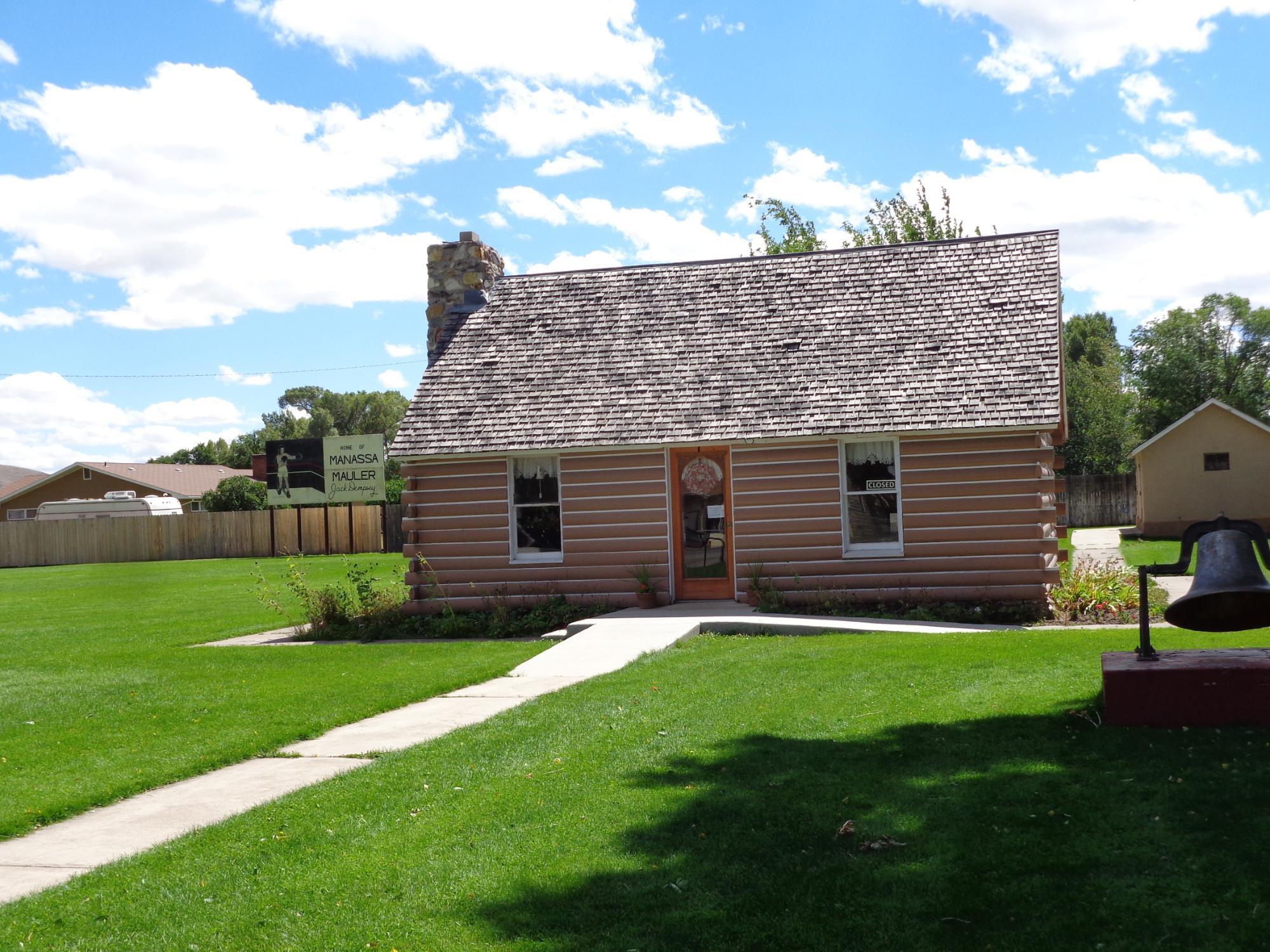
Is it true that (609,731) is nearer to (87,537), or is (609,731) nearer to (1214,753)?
(1214,753)

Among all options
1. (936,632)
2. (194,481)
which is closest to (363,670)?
(936,632)

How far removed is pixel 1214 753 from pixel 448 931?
4421 millimetres

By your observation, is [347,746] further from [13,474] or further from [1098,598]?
[13,474]

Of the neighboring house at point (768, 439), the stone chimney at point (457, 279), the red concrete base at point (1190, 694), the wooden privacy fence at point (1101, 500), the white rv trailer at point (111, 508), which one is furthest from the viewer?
the white rv trailer at point (111, 508)

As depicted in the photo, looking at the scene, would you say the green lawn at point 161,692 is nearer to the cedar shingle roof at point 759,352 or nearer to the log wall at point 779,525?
the log wall at point 779,525

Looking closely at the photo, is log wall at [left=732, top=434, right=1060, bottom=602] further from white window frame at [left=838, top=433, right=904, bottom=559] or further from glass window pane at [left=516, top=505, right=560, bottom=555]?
glass window pane at [left=516, top=505, right=560, bottom=555]

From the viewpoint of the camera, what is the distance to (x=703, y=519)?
1797 centimetres

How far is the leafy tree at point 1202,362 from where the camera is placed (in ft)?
175

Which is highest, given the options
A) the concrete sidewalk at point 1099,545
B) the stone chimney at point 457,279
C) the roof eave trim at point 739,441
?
the stone chimney at point 457,279

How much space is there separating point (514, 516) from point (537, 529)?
424 millimetres

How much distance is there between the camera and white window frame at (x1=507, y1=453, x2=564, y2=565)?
18.2m

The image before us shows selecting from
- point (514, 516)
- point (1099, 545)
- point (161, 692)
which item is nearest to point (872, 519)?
point (514, 516)

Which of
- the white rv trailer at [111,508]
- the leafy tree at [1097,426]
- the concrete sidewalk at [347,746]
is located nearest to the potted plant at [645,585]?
the concrete sidewalk at [347,746]

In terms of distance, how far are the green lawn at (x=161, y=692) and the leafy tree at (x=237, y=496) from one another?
3245 centimetres
